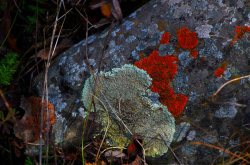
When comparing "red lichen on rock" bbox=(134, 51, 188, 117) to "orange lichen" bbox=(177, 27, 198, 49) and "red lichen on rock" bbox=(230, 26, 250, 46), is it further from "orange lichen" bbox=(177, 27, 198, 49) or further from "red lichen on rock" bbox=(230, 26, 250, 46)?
"red lichen on rock" bbox=(230, 26, 250, 46)

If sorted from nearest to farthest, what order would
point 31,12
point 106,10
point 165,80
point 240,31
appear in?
point 240,31, point 165,80, point 106,10, point 31,12

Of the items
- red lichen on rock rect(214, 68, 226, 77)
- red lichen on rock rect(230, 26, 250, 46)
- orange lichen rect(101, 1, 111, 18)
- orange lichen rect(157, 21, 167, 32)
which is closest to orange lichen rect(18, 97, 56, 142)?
orange lichen rect(101, 1, 111, 18)

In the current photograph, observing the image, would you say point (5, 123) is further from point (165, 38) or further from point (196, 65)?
point (196, 65)

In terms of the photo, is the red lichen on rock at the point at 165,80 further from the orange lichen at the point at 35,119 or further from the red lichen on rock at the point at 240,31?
the orange lichen at the point at 35,119

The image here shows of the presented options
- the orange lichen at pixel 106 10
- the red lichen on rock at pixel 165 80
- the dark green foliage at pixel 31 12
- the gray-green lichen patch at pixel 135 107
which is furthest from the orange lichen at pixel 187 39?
the dark green foliage at pixel 31 12

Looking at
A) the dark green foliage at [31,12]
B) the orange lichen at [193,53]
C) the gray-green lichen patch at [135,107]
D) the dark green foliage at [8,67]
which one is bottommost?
the gray-green lichen patch at [135,107]

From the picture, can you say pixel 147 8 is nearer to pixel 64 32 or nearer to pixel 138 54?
pixel 138 54

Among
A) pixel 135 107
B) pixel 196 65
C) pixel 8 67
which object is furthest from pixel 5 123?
pixel 196 65
